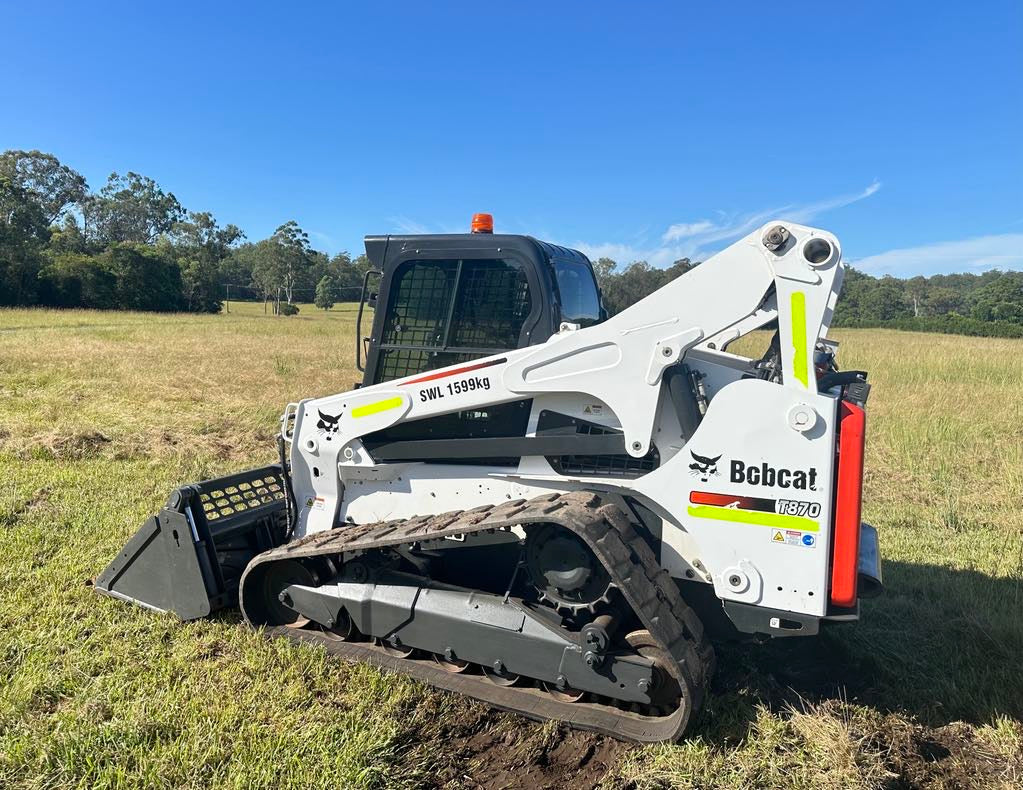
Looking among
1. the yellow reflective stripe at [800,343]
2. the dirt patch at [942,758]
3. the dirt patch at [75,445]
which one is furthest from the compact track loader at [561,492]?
the dirt patch at [75,445]

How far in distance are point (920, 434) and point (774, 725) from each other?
832cm

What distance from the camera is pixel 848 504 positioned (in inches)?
119

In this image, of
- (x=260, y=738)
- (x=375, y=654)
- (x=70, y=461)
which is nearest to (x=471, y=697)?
(x=375, y=654)

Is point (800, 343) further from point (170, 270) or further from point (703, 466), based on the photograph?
point (170, 270)

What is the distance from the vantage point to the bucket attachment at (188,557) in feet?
14.0

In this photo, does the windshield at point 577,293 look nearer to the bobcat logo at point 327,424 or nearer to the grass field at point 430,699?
the bobcat logo at point 327,424

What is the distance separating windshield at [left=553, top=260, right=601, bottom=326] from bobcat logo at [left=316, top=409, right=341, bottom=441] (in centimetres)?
152

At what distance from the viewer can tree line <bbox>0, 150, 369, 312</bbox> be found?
49.6 metres

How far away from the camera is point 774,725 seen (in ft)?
11.1

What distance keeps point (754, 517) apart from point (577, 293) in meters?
1.80

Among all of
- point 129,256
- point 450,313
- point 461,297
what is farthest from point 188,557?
point 129,256

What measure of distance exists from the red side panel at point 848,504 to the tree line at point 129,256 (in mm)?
16012

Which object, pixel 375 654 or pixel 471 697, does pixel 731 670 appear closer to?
pixel 471 697

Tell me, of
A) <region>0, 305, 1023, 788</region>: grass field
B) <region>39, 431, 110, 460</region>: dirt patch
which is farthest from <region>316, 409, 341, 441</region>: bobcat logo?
<region>39, 431, 110, 460</region>: dirt patch
